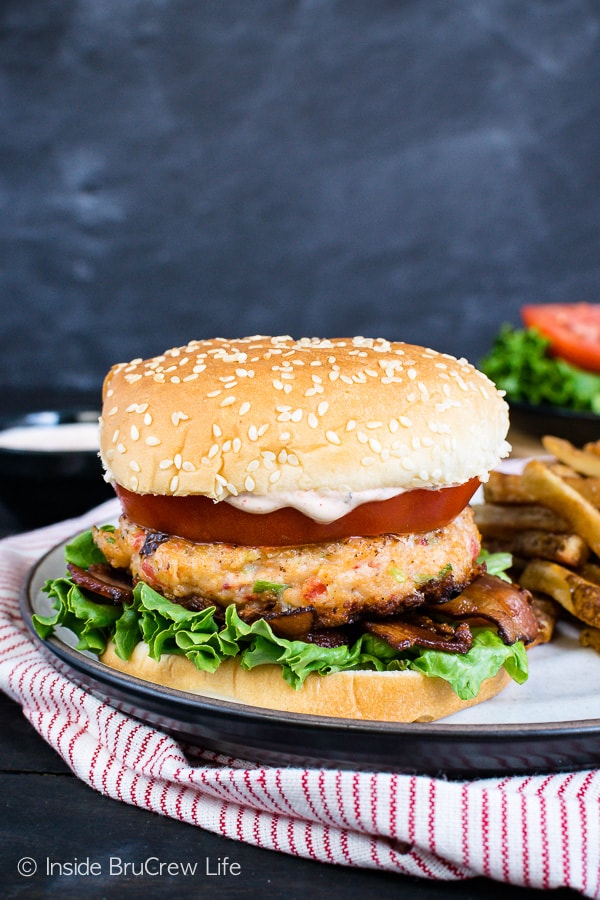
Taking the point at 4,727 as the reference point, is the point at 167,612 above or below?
above

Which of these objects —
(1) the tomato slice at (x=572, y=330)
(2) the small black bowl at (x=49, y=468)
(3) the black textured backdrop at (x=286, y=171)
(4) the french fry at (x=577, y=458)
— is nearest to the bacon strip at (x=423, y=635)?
(4) the french fry at (x=577, y=458)

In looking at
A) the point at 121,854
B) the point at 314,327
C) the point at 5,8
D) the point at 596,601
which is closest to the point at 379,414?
the point at 596,601

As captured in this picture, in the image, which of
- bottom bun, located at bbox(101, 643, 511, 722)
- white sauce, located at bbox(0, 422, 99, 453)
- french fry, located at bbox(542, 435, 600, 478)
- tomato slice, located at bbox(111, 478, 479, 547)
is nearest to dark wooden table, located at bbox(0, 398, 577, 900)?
bottom bun, located at bbox(101, 643, 511, 722)

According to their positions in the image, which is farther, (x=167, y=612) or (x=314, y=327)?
(x=314, y=327)

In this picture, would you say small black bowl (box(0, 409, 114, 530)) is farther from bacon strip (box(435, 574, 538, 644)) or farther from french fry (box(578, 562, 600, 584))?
french fry (box(578, 562, 600, 584))

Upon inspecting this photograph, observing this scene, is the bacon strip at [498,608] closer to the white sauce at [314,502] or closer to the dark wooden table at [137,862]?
the white sauce at [314,502]

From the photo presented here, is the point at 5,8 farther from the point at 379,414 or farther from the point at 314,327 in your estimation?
the point at 379,414
